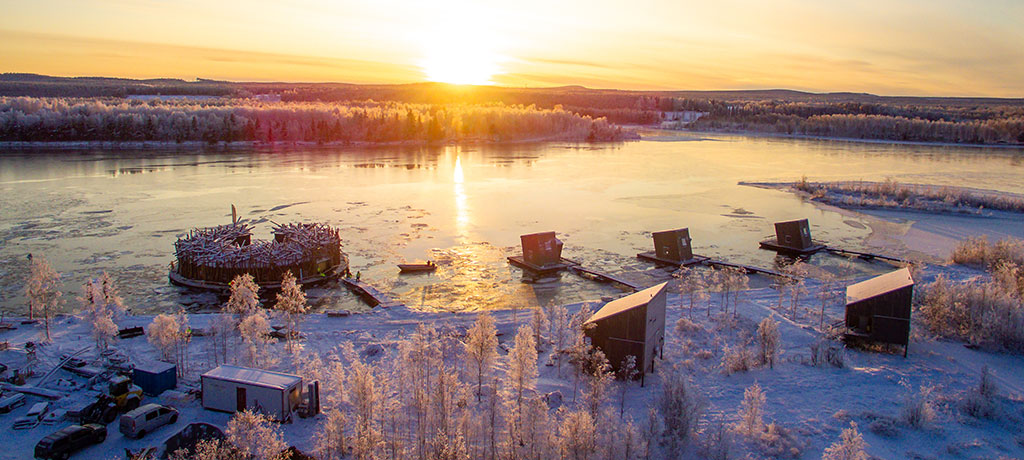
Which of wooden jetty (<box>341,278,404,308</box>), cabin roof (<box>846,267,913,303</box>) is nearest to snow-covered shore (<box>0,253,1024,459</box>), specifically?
wooden jetty (<box>341,278,404,308</box>)

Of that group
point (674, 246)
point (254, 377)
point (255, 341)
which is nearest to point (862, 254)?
point (674, 246)

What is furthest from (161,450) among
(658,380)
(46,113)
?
(46,113)

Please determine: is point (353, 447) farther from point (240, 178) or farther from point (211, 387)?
point (240, 178)

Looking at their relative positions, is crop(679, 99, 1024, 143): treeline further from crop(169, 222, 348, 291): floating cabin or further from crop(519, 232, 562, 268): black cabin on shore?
crop(169, 222, 348, 291): floating cabin

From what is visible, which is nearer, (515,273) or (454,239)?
(515,273)

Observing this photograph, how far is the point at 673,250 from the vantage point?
2086cm

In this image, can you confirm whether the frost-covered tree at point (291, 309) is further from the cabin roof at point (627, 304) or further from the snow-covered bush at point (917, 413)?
the snow-covered bush at point (917, 413)

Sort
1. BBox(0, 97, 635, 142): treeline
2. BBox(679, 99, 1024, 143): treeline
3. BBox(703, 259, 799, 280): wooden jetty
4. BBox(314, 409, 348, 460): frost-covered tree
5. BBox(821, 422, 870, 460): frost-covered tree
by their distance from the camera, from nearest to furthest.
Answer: BBox(821, 422, 870, 460): frost-covered tree
BBox(314, 409, 348, 460): frost-covered tree
BBox(703, 259, 799, 280): wooden jetty
BBox(0, 97, 635, 142): treeline
BBox(679, 99, 1024, 143): treeline

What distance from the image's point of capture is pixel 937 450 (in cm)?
927

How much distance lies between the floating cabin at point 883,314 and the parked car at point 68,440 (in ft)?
43.9

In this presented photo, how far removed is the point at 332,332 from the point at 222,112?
74194 millimetres

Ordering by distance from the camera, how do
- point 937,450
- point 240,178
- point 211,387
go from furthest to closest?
point 240,178 → point 211,387 → point 937,450

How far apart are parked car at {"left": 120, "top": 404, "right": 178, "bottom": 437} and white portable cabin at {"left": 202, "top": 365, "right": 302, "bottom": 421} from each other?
1.83 ft

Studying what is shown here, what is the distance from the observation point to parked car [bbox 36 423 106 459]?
8.64 meters
